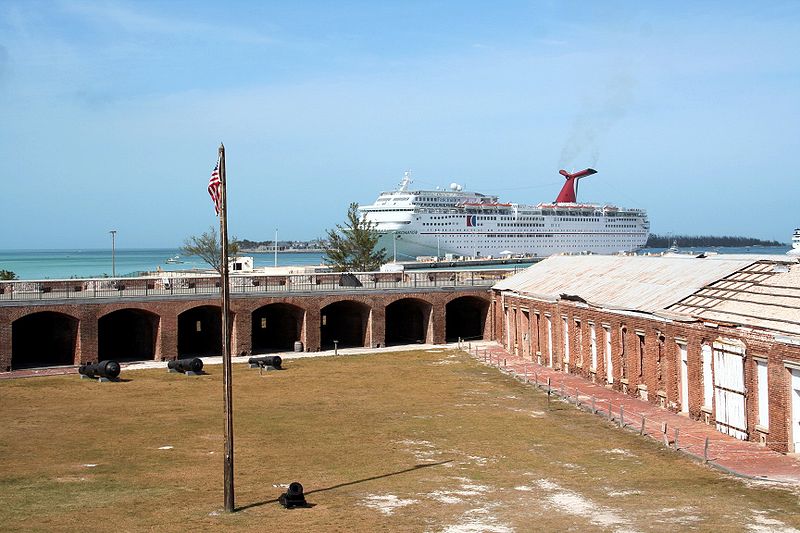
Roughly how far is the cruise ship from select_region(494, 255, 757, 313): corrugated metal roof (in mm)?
88759

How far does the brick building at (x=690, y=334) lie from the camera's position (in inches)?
920

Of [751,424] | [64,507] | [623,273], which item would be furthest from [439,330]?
[64,507]

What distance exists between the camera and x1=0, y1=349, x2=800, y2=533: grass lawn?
1678cm

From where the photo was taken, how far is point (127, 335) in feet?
158

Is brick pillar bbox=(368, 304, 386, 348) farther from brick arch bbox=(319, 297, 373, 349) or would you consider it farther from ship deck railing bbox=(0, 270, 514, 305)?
ship deck railing bbox=(0, 270, 514, 305)

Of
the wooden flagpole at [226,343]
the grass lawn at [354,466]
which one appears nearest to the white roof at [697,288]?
the grass lawn at [354,466]

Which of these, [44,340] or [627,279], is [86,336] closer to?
[44,340]

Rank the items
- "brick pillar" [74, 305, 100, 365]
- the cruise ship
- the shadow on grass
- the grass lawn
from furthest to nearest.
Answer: the cruise ship
"brick pillar" [74, 305, 100, 365]
the shadow on grass
the grass lawn

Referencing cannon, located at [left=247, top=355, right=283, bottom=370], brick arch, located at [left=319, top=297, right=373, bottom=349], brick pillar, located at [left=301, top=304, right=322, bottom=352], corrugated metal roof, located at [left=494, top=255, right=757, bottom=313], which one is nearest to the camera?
corrugated metal roof, located at [left=494, top=255, right=757, bottom=313]

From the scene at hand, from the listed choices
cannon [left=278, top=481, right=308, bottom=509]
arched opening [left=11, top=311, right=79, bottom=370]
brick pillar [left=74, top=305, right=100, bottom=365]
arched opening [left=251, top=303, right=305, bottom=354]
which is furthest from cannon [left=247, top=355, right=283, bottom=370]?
cannon [left=278, top=481, right=308, bottom=509]

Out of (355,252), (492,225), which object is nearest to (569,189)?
(492,225)

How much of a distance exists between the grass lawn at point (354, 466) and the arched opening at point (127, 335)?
966 cm

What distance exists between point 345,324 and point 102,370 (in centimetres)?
1849

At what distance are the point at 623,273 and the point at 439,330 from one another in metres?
15.1
